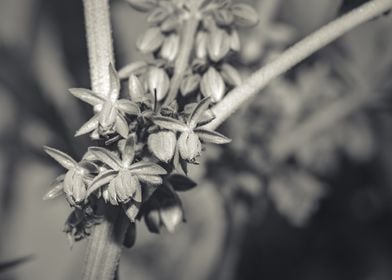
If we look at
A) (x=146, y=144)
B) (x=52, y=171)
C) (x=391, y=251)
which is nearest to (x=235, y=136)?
(x=52, y=171)

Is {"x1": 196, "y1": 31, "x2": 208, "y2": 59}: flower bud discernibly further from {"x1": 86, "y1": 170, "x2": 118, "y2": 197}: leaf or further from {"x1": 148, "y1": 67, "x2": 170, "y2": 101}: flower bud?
{"x1": 86, "y1": 170, "x2": 118, "y2": 197}: leaf

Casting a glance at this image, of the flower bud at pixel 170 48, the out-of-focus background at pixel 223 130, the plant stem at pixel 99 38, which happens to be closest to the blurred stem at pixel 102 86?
the plant stem at pixel 99 38

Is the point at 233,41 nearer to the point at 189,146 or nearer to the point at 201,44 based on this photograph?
the point at 201,44

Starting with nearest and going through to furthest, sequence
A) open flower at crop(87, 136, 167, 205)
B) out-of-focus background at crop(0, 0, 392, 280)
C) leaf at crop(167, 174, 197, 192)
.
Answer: open flower at crop(87, 136, 167, 205), leaf at crop(167, 174, 197, 192), out-of-focus background at crop(0, 0, 392, 280)

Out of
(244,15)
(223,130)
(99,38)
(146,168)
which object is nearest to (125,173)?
(146,168)

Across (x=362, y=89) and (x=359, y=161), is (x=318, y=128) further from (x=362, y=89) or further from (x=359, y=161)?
(x=359, y=161)

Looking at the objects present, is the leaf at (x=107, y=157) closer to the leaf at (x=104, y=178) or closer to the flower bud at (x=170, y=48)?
the leaf at (x=104, y=178)

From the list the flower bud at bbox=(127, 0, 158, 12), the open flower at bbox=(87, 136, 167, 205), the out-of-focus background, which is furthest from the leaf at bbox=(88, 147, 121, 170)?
the out-of-focus background
